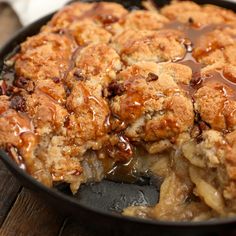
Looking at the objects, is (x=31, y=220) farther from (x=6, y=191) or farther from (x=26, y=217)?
(x=6, y=191)

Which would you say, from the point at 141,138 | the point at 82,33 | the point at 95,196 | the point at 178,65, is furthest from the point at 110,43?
the point at 95,196

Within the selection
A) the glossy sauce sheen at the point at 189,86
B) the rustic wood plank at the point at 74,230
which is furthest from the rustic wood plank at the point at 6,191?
the glossy sauce sheen at the point at 189,86

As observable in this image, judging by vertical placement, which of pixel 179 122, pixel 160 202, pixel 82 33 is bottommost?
pixel 160 202

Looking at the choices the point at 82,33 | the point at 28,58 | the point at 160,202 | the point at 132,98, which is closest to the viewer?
the point at 160,202

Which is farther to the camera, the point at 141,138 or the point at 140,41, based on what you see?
the point at 140,41

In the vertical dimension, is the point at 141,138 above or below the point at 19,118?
below

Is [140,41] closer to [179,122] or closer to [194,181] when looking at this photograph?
[179,122]

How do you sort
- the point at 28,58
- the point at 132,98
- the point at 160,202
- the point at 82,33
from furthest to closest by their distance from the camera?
the point at 82,33 < the point at 28,58 < the point at 132,98 < the point at 160,202
